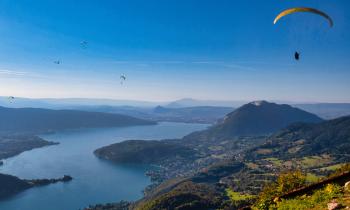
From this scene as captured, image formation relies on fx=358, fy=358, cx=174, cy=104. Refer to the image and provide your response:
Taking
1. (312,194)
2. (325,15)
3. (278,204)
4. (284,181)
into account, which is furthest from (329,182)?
(284,181)

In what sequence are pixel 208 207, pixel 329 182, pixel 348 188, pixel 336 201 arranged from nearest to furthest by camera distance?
1. pixel 336 201
2. pixel 348 188
3. pixel 329 182
4. pixel 208 207

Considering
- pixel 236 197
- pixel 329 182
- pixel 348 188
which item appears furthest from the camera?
pixel 236 197

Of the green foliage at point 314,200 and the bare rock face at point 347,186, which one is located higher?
the bare rock face at point 347,186

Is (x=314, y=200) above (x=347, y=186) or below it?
below

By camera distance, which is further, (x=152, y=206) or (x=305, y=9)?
(x=152, y=206)

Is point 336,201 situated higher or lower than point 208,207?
higher

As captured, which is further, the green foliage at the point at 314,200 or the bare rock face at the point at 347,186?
the bare rock face at the point at 347,186

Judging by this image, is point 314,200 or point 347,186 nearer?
point 314,200

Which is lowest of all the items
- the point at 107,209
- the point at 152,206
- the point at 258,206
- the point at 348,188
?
the point at 107,209

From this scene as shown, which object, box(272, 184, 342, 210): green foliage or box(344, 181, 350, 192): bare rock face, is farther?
box(344, 181, 350, 192): bare rock face

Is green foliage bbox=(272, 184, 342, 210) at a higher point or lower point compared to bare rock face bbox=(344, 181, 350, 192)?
lower

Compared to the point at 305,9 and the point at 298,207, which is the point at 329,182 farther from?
the point at 305,9
